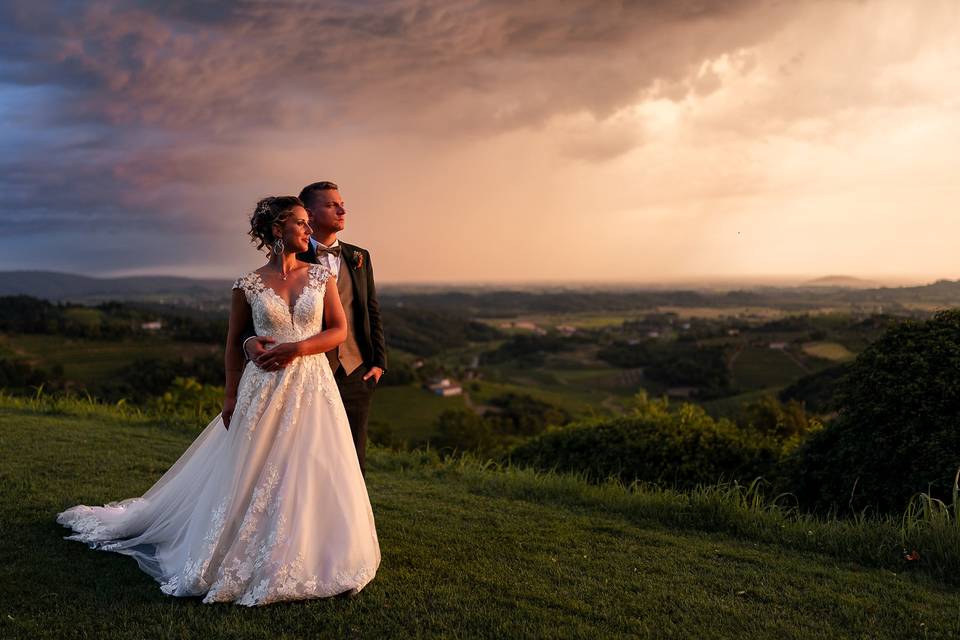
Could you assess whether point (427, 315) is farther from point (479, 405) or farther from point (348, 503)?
point (348, 503)

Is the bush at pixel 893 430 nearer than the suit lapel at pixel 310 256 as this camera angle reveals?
No

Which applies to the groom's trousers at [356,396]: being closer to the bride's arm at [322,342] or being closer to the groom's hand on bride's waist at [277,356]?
the bride's arm at [322,342]

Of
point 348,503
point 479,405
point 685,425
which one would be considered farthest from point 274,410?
point 479,405

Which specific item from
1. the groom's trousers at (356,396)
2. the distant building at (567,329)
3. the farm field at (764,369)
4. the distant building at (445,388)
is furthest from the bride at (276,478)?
the distant building at (567,329)

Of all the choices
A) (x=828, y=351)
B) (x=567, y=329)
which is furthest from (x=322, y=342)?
(x=567, y=329)

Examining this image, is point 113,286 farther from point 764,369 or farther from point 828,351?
point 828,351

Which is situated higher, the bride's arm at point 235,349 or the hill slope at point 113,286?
the hill slope at point 113,286

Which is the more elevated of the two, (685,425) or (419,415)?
(685,425)

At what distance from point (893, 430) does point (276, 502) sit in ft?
17.2

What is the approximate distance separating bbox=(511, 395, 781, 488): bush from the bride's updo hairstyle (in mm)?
4671

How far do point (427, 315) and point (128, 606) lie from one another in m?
99.9

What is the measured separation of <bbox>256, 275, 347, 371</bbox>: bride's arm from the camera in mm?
4188

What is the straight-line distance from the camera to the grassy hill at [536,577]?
346 cm

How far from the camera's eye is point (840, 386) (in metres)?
6.47
